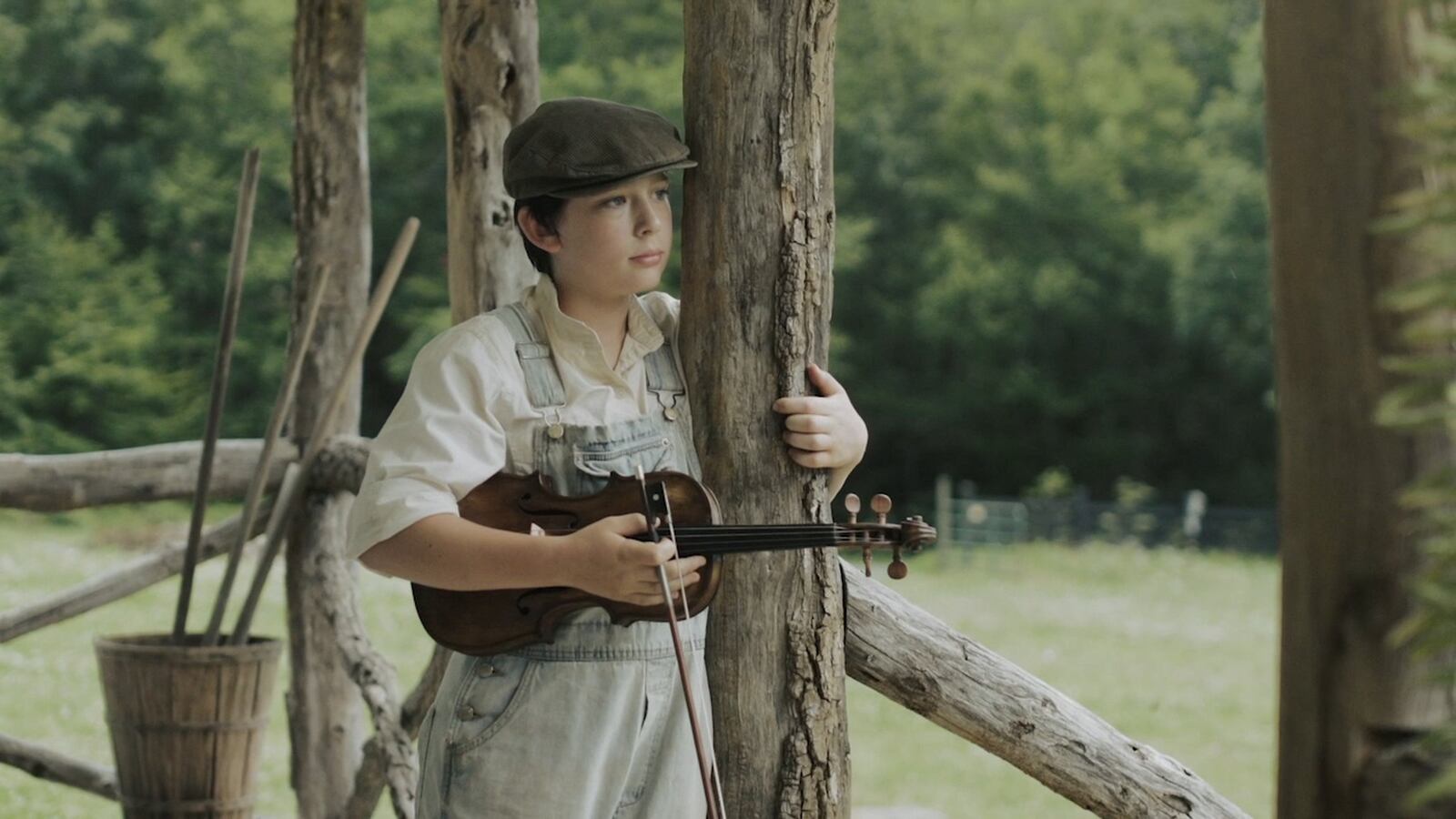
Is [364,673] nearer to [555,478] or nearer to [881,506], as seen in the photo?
[555,478]

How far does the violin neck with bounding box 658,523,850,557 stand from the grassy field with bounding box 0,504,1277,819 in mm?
4657

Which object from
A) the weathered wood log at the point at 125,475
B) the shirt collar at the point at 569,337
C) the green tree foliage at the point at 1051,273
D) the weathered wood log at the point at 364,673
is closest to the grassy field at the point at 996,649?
the weathered wood log at the point at 125,475

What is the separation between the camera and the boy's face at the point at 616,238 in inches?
85.5

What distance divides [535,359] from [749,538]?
0.38m

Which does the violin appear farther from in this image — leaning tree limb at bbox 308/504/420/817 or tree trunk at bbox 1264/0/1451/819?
Result: leaning tree limb at bbox 308/504/420/817

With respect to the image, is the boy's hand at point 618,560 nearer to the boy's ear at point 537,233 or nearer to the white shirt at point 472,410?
the white shirt at point 472,410

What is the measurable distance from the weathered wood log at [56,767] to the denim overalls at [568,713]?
93.6 inches

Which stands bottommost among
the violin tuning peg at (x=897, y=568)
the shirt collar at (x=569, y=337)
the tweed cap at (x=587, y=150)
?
the violin tuning peg at (x=897, y=568)

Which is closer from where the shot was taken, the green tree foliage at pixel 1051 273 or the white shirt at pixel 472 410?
the white shirt at pixel 472 410

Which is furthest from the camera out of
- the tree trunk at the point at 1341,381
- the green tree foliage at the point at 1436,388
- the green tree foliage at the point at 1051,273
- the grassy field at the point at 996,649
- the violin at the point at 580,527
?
the green tree foliage at the point at 1051,273

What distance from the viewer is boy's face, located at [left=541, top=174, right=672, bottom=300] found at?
85.5 inches

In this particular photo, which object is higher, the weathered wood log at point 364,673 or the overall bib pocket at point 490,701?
the overall bib pocket at point 490,701

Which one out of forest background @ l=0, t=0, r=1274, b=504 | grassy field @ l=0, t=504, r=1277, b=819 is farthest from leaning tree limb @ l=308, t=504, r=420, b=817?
forest background @ l=0, t=0, r=1274, b=504

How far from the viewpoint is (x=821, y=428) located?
7.57 ft
